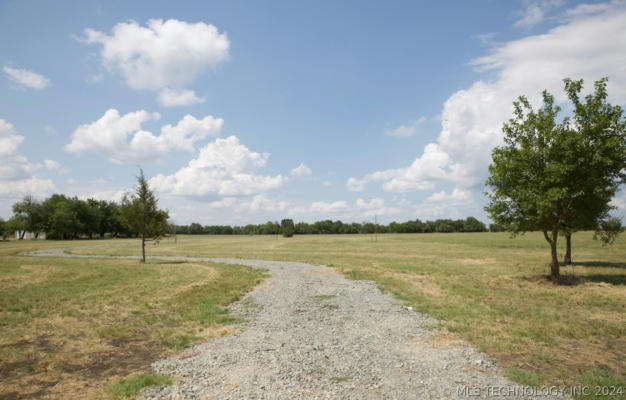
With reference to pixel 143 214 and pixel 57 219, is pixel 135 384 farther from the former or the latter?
pixel 57 219

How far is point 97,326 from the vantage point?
11.7 m

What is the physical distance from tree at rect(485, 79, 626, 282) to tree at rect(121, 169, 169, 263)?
3037 centimetres

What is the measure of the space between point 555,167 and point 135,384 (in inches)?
813

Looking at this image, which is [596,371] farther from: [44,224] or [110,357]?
[44,224]

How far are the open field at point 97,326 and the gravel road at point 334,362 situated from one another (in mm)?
1032

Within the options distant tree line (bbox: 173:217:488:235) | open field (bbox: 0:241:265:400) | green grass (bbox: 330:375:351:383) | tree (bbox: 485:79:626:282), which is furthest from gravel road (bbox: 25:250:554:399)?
distant tree line (bbox: 173:217:488:235)

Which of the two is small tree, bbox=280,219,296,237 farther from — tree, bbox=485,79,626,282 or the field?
tree, bbox=485,79,626,282

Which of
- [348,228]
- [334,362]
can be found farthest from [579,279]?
[348,228]

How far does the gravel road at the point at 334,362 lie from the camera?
667 cm

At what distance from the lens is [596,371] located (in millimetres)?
7691

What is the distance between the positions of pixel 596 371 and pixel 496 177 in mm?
15478

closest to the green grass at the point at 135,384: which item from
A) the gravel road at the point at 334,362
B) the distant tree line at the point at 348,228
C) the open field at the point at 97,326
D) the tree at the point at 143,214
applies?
the open field at the point at 97,326

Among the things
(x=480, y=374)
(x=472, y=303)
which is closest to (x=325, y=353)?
(x=480, y=374)

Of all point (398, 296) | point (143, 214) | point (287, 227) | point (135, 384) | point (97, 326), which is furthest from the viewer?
point (287, 227)
